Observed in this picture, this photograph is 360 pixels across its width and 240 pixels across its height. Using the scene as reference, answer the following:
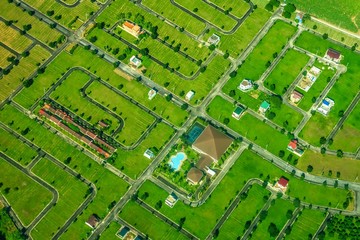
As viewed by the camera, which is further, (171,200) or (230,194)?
(230,194)

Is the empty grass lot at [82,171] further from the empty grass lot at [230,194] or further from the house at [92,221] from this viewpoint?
the empty grass lot at [230,194]

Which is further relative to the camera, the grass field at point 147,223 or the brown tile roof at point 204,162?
the brown tile roof at point 204,162

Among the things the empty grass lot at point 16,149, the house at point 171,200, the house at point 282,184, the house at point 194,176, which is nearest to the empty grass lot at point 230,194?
the house at point 171,200

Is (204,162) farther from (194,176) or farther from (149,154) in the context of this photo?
(149,154)

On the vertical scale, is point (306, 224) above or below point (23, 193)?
above

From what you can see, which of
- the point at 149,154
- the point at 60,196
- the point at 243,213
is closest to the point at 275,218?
the point at 243,213
